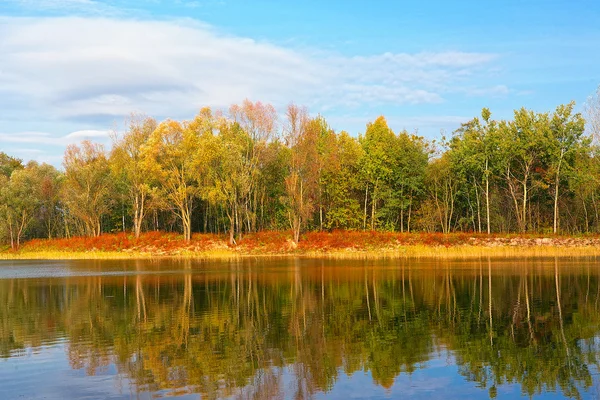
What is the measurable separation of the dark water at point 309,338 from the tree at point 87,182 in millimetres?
50945

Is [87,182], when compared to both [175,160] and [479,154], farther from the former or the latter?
[479,154]

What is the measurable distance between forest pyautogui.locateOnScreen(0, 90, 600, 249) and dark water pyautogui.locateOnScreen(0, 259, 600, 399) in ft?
127

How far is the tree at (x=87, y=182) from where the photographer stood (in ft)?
295

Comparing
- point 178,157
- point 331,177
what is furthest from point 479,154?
point 178,157

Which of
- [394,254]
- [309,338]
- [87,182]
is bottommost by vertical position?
[394,254]

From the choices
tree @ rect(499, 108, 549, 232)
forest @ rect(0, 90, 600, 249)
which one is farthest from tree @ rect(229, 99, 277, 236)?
tree @ rect(499, 108, 549, 232)

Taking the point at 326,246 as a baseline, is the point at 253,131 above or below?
above

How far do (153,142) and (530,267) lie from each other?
177 feet

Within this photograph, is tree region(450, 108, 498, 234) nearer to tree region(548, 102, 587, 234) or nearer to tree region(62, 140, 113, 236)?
tree region(548, 102, 587, 234)

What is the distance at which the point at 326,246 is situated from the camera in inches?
2985

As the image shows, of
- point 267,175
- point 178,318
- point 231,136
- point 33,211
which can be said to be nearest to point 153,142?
point 231,136

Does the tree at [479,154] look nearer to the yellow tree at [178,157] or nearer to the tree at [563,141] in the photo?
the tree at [563,141]

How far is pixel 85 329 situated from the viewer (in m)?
24.9

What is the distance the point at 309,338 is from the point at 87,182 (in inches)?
3001
